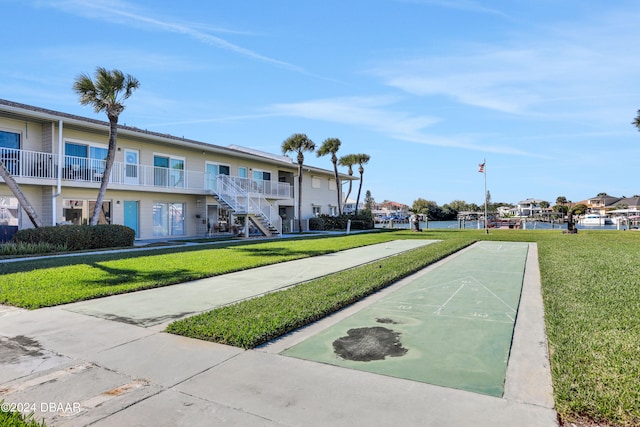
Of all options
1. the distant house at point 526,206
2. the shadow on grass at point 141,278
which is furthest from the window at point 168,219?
the distant house at point 526,206

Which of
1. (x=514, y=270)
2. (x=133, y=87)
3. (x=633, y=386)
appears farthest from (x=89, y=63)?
(x=633, y=386)

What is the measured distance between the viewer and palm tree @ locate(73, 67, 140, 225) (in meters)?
16.6

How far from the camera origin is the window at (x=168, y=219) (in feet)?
73.7

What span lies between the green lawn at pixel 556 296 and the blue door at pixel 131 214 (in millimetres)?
7918

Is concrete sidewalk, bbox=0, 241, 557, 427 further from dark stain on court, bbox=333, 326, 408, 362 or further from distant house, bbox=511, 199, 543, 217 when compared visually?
distant house, bbox=511, 199, 543, 217

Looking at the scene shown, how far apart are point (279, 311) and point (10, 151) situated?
651 inches

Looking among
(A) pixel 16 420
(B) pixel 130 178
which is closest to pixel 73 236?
(B) pixel 130 178

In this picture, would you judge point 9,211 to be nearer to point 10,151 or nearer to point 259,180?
point 10,151

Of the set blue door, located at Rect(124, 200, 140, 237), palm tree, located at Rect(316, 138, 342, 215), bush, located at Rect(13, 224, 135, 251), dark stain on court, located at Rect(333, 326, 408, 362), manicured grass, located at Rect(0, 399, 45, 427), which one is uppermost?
palm tree, located at Rect(316, 138, 342, 215)

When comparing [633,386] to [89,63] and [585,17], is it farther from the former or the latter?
[89,63]

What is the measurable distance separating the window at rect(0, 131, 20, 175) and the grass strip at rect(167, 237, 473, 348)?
48.5ft

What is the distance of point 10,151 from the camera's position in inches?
631

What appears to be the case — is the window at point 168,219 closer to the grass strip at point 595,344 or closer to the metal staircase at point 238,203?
the metal staircase at point 238,203

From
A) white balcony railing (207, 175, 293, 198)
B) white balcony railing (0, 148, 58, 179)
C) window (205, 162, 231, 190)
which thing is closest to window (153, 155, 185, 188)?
window (205, 162, 231, 190)
